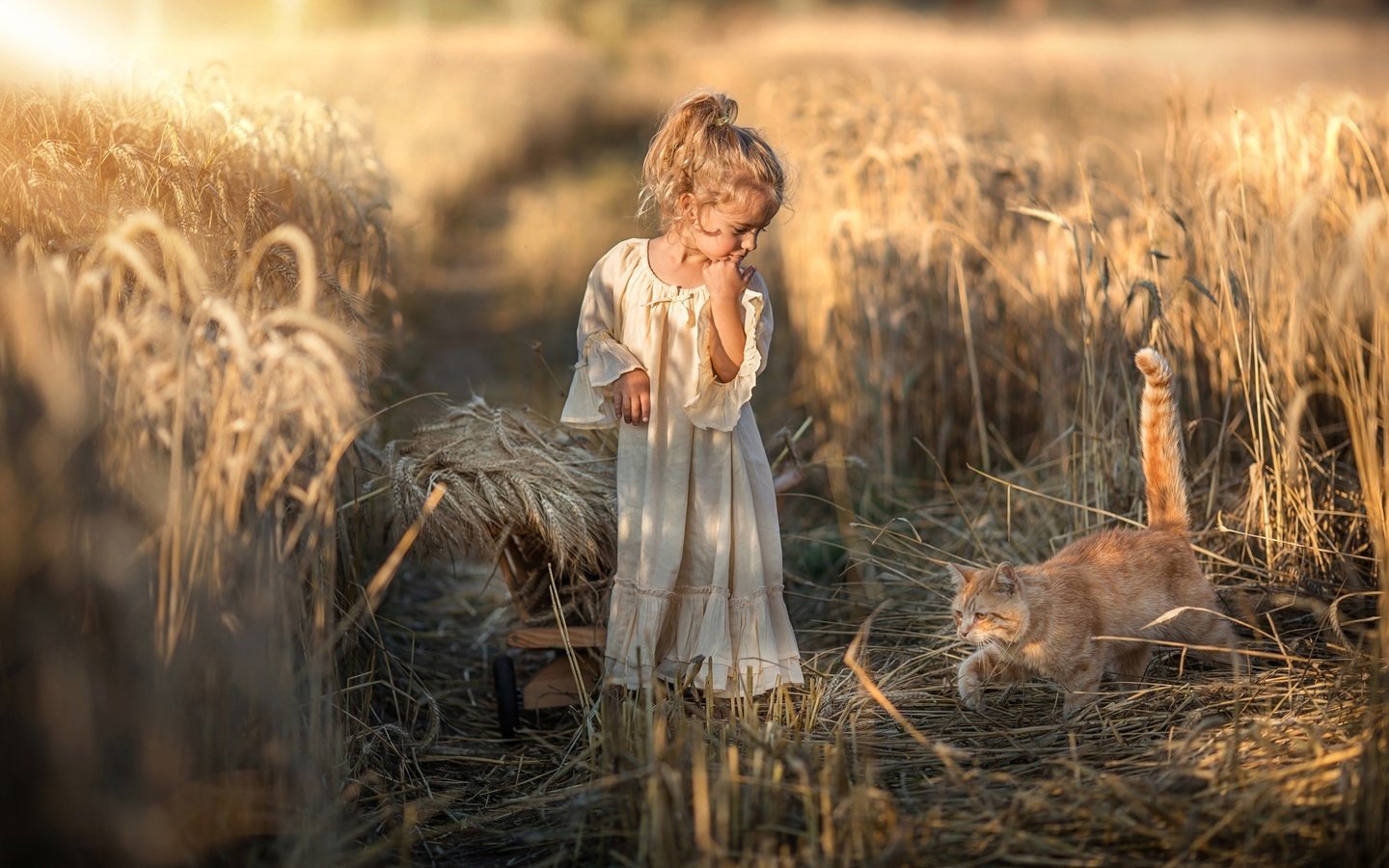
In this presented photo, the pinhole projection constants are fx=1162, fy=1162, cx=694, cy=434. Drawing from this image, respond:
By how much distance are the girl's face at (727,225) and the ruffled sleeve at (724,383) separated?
127 mm

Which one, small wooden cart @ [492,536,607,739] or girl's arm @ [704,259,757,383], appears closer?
girl's arm @ [704,259,757,383]

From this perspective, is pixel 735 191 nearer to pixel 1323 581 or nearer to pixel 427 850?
pixel 427 850

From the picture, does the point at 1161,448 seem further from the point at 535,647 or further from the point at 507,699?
the point at 507,699

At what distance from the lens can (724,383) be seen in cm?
293

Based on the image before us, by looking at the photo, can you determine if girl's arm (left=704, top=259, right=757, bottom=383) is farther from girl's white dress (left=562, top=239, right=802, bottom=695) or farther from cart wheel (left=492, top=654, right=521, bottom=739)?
cart wheel (left=492, top=654, right=521, bottom=739)

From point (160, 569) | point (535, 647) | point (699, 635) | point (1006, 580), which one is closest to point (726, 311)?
point (699, 635)

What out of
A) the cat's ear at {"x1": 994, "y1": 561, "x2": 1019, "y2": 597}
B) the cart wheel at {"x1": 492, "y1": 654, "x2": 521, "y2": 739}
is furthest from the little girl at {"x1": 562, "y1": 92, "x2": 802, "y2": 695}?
the cat's ear at {"x1": 994, "y1": 561, "x2": 1019, "y2": 597}

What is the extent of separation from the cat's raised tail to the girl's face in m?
1.02

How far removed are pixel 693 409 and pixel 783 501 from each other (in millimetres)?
2030

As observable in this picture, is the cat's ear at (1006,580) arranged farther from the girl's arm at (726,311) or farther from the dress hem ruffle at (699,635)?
the girl's arm at (726,311)

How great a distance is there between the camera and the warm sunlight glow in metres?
3.54

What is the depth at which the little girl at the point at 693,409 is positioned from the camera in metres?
2.86

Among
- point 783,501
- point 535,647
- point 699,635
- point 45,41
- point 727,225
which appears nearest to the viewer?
point 727,225

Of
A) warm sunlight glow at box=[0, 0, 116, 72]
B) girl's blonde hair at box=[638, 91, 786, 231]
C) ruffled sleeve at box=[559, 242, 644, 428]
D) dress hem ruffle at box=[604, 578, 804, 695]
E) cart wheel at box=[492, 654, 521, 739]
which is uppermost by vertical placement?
warm sunlight glow at box=[0, 0, 116, 72]
